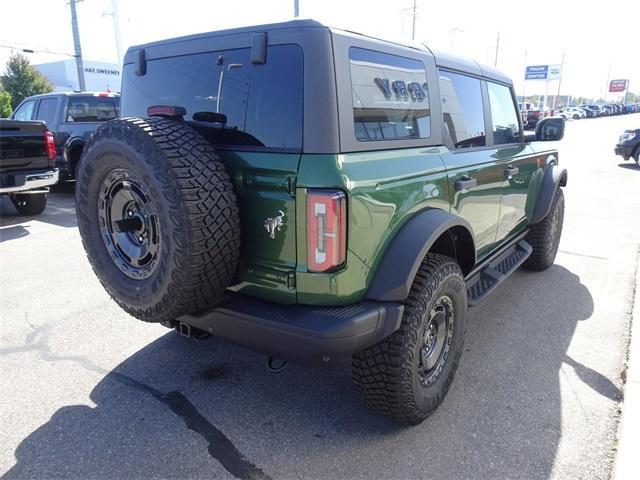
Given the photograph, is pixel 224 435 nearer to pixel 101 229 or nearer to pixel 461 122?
pixel 101 229

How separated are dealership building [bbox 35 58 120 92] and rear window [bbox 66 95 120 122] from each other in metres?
35.4

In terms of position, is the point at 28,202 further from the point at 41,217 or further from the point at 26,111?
the point at 26,111

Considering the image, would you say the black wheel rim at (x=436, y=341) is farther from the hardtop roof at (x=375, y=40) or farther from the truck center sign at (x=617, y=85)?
the truck center sign at (x=617, y=85)

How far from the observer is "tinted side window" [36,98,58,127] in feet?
29.9

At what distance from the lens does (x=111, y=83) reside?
47688mm

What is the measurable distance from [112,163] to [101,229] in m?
0.41

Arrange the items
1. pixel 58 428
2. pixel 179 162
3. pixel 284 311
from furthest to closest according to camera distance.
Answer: pixel 58 428 → pixel 284 311 → pixel 179 162

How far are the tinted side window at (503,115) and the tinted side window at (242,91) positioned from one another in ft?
7.13

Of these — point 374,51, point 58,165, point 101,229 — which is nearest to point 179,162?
point 101,229

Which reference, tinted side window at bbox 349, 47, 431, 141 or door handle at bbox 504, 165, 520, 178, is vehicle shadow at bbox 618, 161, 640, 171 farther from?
tinted side window at bbox 349, 47, 431, 141

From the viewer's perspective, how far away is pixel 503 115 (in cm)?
405

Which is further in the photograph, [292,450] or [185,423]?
[185,423]

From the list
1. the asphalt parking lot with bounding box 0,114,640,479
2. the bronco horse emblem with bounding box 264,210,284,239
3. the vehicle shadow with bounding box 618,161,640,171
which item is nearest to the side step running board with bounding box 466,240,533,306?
the asphalt parking lot with bounding box 0,114,640,479

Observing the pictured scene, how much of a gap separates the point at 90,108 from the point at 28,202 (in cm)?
248
